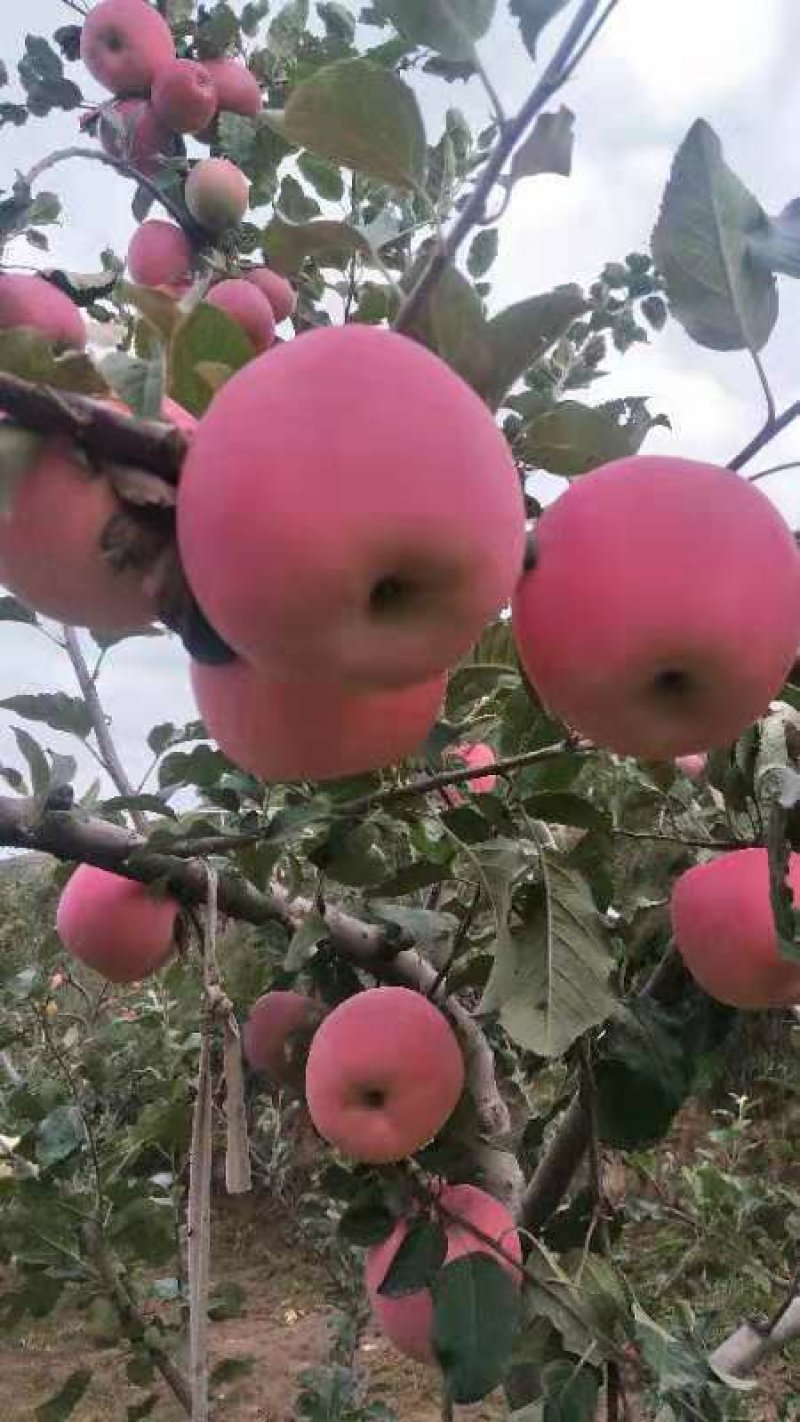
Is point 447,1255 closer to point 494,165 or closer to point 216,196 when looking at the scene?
point 494,165

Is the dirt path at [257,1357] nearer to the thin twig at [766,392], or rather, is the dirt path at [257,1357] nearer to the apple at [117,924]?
the apple at [117,924]

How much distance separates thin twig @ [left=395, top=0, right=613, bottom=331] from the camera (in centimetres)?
58

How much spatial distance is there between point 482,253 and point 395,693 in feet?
4.08

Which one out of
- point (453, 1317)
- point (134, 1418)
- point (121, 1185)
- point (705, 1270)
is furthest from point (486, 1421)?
point (453, 1317)

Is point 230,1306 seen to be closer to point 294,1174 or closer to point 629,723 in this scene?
point 629,723

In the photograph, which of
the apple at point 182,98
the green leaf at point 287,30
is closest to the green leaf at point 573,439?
the apple at point 182,98

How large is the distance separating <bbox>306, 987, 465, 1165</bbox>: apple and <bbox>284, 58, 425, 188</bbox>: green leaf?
90 cm

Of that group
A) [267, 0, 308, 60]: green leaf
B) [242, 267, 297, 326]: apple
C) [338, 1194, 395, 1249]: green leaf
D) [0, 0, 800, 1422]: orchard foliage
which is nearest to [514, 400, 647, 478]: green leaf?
[0, 0, 800, 1422]: orchard foliage

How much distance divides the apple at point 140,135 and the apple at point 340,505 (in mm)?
2002

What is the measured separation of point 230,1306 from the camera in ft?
6.61

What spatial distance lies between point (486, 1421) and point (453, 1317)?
220cm

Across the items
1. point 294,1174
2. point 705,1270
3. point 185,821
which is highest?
point 185,821

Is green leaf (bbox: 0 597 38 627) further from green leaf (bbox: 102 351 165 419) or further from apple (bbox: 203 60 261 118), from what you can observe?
apple (bbox: 203 60 261 118)

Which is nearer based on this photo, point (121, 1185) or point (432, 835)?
point (432, 835)
